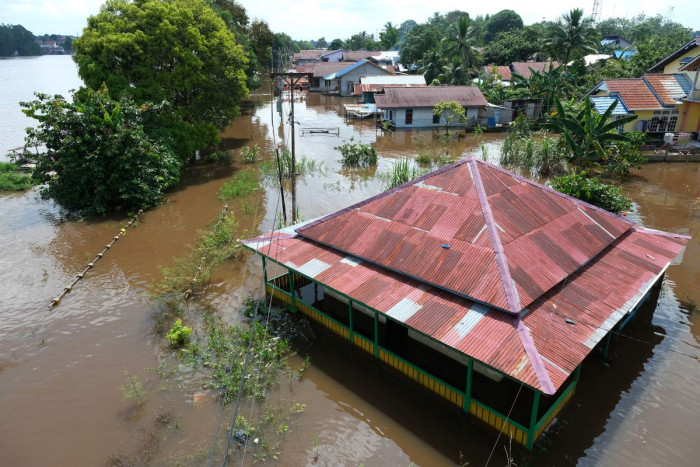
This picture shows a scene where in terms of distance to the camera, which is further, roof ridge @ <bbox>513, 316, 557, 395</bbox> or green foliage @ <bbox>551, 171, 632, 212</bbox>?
green foliage @ <bbox>551, 171, 632, 212</bbox>

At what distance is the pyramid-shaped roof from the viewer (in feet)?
35.9

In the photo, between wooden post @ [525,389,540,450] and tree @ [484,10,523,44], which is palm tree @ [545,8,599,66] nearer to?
wooden post @ [525,389,540,450]

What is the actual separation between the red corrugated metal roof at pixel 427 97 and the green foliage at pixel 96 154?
24267 mm

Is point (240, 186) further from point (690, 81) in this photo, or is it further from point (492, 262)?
point (690, 81)

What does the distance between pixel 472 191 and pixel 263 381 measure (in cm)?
800

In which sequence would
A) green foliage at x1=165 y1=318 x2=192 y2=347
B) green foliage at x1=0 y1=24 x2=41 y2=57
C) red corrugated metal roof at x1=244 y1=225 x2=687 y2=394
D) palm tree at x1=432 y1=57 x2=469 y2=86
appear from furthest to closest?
Answer: 1. green foliage at x1=0 y1=24 x2=41 y2=57
2. palm tree at x1=432 y1=57 x2=469 y2=86
3. green foliage at x1=165 y1=318 x2=192 y2=347
4. red corrugated metal roof at x1=244 y1=225 x2=687 y2=394

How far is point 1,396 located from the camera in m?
11.8

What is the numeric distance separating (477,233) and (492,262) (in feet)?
3.62

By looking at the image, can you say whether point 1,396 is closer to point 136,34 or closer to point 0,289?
point 0,289

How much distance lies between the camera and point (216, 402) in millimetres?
11352

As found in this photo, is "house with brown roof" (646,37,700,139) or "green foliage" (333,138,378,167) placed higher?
"house with brown roof" (646,37,700,139)

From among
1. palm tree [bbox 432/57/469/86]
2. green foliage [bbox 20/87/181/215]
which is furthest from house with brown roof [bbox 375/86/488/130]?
green foliage [bbox 20/87/181/215]

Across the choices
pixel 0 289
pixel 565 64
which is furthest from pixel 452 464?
pixel 565 64

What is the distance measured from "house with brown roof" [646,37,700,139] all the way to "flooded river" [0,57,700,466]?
16.4 meters
